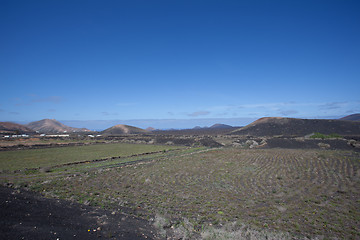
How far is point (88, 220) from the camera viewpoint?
9.35 metres

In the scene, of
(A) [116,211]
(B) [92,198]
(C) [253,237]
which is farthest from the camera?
(B) [92,198]

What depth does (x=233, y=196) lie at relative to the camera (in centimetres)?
1326

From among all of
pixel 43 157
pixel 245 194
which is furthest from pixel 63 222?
pixel 43 157

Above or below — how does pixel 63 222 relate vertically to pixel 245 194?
above

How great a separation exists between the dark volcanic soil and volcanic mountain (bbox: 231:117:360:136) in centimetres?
8912

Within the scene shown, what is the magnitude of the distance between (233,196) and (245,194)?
0.99m

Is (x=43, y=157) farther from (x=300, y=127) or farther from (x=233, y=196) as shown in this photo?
(x=300, y=127)

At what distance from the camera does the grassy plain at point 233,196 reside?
30.5 ft

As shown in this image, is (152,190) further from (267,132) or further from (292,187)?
(267,132)

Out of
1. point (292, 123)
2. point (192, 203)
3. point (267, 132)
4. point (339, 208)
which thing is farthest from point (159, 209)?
point (292, 123)

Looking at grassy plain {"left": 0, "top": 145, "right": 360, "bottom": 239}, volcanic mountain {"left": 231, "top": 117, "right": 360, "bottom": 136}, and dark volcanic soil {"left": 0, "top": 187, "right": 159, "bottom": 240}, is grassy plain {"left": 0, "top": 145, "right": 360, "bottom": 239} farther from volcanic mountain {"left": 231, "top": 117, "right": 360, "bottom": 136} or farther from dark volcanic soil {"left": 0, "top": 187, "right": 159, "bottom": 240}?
volcanic mountain {"left": 231, "top": 117, "right": 360, "bottom": 136}

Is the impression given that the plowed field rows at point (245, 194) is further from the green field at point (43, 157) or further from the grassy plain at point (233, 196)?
the green field at point (43, 157)

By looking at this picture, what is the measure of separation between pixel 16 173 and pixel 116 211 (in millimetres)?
16546

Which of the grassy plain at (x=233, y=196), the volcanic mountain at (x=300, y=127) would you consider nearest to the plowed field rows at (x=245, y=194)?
the grassy plain at (x=233, y=196)
